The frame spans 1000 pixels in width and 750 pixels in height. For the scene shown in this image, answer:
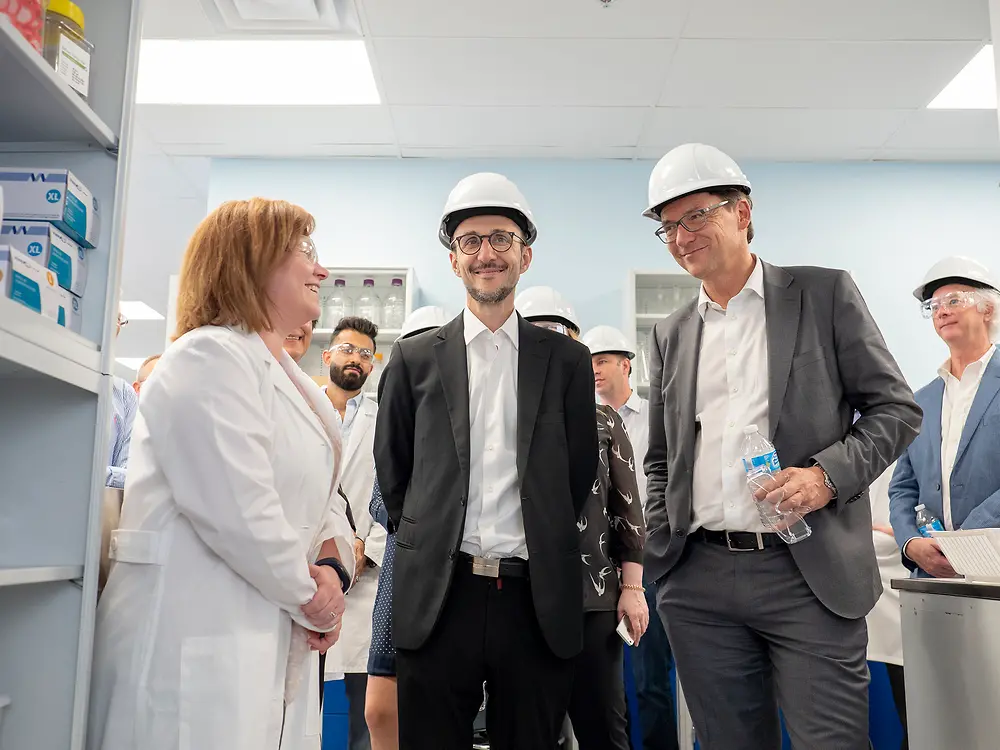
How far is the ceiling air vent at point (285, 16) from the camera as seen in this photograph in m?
3.89

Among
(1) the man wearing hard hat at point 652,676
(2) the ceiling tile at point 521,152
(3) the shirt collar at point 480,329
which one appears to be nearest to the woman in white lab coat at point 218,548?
(3) the shirt collar at point 480,329

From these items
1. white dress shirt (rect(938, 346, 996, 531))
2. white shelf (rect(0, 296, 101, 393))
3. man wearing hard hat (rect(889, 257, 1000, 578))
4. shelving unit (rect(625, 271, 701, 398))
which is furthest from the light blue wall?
white shelf (rect(0, 296, 101, 393))

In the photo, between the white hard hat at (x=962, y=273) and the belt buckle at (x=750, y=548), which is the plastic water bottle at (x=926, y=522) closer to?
the white hard hat at (x=962, y=273)

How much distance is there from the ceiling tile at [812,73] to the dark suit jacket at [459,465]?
2673mm

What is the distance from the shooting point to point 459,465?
199 cm

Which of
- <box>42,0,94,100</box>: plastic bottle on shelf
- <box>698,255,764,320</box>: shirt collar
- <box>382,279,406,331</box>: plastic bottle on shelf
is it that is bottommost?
<box>698,255,764,320</box>: shirt collar

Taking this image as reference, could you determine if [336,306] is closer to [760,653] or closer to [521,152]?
[521,152]

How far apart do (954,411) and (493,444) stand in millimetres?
1969

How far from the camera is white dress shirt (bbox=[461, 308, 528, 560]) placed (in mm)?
1969

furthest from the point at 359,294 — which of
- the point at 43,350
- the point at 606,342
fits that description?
the point at 43,350

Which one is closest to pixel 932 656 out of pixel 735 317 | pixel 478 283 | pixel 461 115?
pixel 735 317

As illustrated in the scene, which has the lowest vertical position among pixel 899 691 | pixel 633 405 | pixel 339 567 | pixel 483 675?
pixel 899 691

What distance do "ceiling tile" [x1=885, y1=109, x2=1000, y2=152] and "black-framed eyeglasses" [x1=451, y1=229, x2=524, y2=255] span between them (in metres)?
3.68

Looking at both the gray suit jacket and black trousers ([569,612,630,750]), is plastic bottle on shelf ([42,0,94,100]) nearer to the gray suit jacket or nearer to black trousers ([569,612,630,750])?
the gray suit jacket
